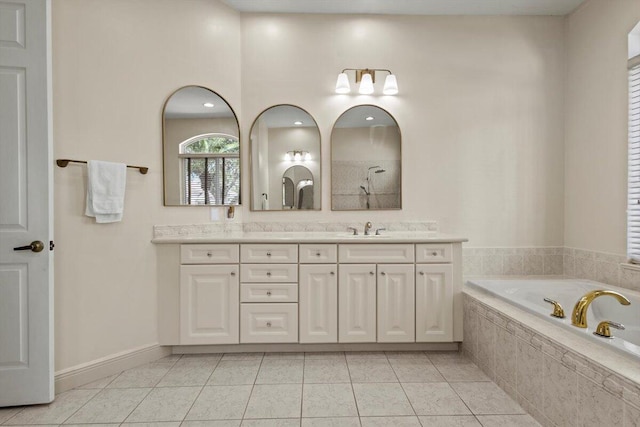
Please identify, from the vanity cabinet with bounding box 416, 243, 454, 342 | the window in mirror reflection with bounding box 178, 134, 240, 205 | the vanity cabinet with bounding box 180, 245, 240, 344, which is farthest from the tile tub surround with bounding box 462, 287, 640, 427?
the window in mirror reflection with bounding box 178, 134, 240, 205

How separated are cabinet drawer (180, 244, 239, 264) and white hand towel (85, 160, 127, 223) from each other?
0.50 m

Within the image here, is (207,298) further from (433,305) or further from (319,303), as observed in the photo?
(433,305)

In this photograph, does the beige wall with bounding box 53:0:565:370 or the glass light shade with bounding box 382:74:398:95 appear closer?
the glass light shade with bounding box 382:74:398:95

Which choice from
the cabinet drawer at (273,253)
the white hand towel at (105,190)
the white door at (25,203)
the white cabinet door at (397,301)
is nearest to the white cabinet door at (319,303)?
the cabinet drawer at (273,253)

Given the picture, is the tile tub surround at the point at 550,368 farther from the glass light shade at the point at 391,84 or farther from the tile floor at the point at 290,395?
the glass light shade at the point at 391,84

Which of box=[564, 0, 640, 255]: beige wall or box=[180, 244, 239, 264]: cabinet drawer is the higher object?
box=[564, 0, 640, 255]: beige wall

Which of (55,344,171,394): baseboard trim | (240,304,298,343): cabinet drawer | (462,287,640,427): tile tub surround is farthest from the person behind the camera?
(240,304,298,343): cabinet drawer

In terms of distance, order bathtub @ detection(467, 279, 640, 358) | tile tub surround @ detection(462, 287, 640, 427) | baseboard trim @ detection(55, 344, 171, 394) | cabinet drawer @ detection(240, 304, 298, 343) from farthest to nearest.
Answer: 1. cabinet drawer @ detection(240, 304, 298, 343)
2. baseboard trim @ detection(55, 344, 171, 394)
3. bathtub @ detection(467, 279, 640, 358)
4. tile tub surround @ detection(462, 287, 640, 427)

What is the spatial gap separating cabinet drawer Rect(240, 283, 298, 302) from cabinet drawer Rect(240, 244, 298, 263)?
0.61 ft

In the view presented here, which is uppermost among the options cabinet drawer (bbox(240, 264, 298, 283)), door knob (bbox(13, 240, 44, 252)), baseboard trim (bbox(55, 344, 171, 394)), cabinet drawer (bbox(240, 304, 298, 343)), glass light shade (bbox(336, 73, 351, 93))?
glass light shade (bbox(336, 73, 351, 93))

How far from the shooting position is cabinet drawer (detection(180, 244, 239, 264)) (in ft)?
8.27

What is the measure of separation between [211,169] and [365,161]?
1.36 meters

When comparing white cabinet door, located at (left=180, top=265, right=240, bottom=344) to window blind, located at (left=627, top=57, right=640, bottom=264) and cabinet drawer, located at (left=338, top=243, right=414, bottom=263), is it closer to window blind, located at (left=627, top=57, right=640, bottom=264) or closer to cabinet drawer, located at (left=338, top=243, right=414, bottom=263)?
cabinet drawer, located at (left=338, top=243, right=414, bottom=263)

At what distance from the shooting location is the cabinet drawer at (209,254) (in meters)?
2.52
